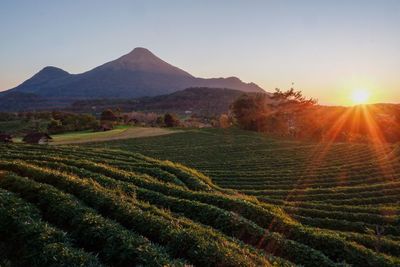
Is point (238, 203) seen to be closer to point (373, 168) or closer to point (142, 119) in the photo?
point (373, 168)

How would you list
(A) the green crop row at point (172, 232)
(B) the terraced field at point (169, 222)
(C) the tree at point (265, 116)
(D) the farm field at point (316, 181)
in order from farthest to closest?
(C) the tree at point (265, 116) < (D) the farm field at point (316, 181) < (A) the green crop row at point (172, 232) < (B) the terraced field at point (169, 222)

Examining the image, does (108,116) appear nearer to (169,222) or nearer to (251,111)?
(251,111)

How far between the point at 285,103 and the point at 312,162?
72.8 metres

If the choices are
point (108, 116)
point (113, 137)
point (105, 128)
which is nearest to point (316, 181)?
point (113, 137)

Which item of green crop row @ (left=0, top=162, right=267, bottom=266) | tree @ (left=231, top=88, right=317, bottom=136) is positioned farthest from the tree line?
green crop row @ (left=0, top=162, right=267, bottom=266)

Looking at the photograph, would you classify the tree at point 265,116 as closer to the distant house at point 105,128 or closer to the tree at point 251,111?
the tree at point 251,111

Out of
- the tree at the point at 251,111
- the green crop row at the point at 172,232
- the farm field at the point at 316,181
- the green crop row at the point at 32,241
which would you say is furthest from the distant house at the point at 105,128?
the green crop row at the point at 32,241

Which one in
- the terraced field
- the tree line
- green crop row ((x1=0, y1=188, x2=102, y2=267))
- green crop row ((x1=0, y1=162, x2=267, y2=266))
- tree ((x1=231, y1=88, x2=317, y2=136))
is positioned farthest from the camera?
tree ((x1=231, y1=88, x2=317, y2=136))

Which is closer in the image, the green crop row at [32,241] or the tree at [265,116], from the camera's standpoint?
the green crop row at [32,241]

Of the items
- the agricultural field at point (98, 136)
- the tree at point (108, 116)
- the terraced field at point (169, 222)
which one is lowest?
the agricultural field at point (98, 136)

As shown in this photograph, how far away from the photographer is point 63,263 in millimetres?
9359

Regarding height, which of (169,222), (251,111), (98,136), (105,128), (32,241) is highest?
(32,241)

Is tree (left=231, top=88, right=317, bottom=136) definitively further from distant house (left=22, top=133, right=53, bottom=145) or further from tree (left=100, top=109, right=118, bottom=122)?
distant house (left=22, top=133, right=53, bottom=145)

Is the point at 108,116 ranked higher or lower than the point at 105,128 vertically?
higher
